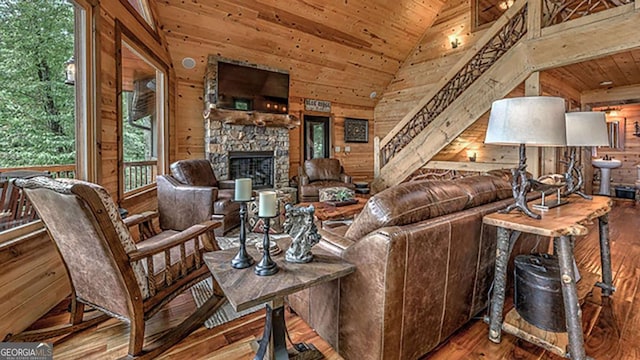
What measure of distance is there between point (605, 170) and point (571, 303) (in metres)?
7.30

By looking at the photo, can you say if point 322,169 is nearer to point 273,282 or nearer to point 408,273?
point 408,273

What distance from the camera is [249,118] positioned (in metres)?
5.36

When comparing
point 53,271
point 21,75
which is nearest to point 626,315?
point 53,271

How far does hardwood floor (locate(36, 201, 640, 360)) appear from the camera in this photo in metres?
1.69

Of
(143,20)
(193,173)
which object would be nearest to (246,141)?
(193,173)

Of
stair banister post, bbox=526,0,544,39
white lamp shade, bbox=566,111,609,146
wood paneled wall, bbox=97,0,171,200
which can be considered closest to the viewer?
white lamp shade, bbox=566,111,609,146

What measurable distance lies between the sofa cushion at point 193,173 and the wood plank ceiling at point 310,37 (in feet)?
6.18

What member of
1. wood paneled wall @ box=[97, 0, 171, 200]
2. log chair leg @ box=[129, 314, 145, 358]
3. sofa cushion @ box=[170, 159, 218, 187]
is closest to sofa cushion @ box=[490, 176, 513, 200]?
log chair leg @ box=[129, 314, 145, 358]

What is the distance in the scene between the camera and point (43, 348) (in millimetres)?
1690

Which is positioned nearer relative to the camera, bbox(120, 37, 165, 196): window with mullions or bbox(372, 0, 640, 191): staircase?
bbox(372, 0, 640, 191): staircase

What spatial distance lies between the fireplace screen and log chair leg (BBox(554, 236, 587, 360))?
4.87m

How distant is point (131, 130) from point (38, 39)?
1.93m

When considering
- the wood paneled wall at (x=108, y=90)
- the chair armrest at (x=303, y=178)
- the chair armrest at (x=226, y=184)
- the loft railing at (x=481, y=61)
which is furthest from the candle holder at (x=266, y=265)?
the loft railing at (x=481, y=61)

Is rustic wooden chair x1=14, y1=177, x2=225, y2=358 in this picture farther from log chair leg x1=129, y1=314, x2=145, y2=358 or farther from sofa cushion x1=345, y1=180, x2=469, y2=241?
sofa cushion x1=345, y1=180, x2=469, y2=241
